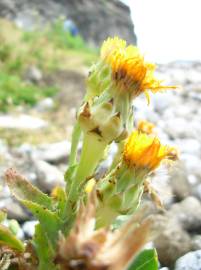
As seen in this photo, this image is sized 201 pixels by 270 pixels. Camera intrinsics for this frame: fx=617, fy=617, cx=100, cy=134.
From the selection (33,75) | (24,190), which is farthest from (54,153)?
(33,75)

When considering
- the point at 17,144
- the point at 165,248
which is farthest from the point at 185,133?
the point at 165,248

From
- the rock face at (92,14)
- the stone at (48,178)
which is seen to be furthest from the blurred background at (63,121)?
the rock face at (92,14)

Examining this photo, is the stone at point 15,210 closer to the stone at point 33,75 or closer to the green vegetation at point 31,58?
the green vegetation at point 31,58

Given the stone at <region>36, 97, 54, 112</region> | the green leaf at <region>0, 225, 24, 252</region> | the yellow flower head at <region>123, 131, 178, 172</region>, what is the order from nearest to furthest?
the yellow flower head at <region>123, 131, 178, 172</region> < the green leaf at <region>0, 225, 24, 252</region> < the stone at <region>36, 97, 54, 112</region>

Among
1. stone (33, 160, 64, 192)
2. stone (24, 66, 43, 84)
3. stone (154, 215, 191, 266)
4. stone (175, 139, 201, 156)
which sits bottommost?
stone (154, 215, 191, 266)

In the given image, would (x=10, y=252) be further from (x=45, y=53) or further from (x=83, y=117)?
(x=45, y=53)

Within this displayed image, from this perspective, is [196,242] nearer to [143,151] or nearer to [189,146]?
[143,151]

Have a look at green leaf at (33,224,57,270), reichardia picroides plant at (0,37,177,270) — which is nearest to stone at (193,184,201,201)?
reichardia picroides plant at (0,37,177,270)

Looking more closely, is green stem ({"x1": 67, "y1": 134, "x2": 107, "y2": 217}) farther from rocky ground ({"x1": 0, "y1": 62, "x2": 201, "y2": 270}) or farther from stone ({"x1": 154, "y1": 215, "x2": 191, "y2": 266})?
stone ({"x1": 154, "y1": 215, "x2": 191, "y2": 266})
